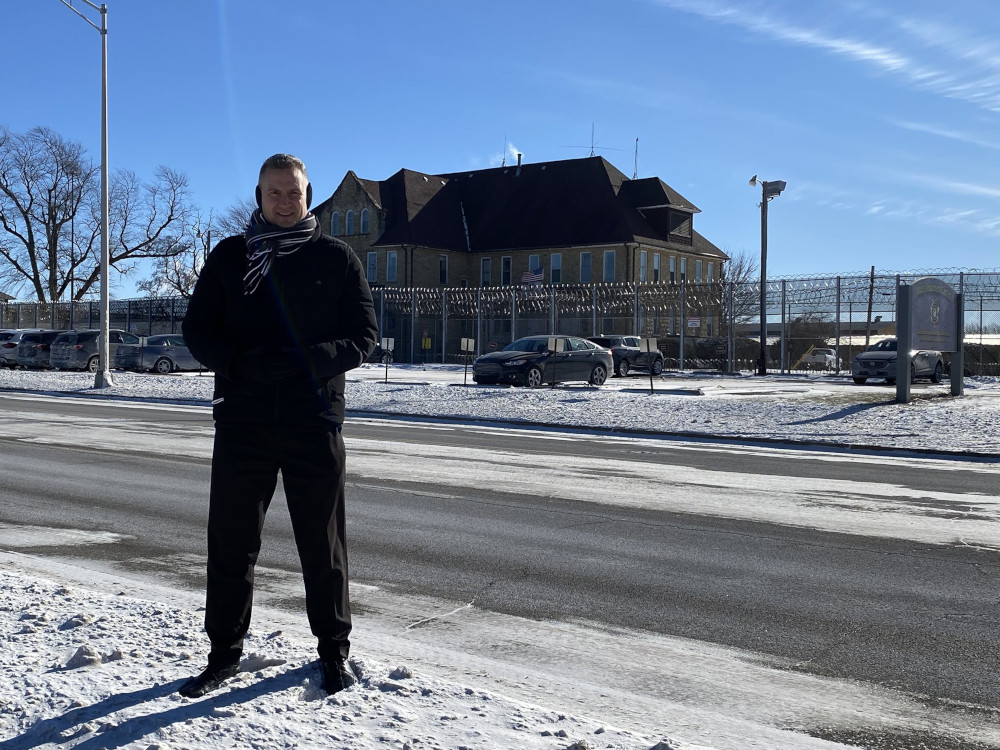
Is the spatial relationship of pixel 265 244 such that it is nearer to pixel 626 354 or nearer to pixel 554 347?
pixel 554 347

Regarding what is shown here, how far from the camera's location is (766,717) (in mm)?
3980

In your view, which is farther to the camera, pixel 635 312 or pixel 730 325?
pixel 635 312

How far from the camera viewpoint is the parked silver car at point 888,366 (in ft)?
94.1

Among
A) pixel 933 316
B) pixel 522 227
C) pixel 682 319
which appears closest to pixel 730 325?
pixel 682 319

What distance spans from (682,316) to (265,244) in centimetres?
3882

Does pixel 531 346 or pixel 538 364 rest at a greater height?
pixel 531 346

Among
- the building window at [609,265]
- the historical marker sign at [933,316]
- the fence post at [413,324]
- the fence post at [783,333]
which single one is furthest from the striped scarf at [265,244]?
the building window at [609,265]

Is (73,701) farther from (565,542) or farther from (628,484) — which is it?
(628,484)

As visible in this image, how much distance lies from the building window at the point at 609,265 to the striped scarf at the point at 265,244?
5729 cm

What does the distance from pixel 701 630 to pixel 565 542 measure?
226cm

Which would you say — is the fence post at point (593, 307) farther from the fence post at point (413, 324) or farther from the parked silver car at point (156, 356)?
the parked silver car at point (156, 356)

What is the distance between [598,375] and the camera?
28.8 metres

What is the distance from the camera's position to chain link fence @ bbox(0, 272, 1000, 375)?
118 ft

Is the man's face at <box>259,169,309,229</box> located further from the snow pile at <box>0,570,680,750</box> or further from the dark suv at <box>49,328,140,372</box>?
the dark suv at <box>49,328,140,372</box>
